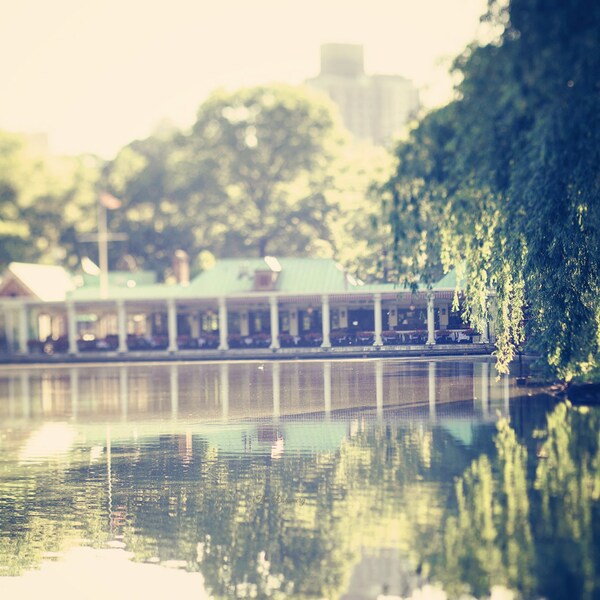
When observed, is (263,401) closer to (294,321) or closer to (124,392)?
(124,392)

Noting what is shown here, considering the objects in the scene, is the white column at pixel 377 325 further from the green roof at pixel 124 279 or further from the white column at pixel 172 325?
the green roof at pixel 124 279

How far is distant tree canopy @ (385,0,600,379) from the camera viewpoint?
1477 centimetres

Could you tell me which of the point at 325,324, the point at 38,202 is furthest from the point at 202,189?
the point at 325,324

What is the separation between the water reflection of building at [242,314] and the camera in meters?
59.3

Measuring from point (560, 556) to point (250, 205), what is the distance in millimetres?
77001

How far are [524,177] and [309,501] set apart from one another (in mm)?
6055

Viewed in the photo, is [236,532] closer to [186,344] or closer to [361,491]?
[361,491]

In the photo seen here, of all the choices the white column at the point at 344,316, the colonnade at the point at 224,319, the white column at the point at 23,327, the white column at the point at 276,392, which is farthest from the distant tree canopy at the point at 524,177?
the white column at the point at 23,327

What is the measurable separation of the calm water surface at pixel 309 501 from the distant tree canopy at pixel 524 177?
251 cm

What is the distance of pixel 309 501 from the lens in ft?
52.6

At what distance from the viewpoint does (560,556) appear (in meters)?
12.1

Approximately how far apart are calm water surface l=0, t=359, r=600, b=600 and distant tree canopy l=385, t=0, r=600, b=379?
2.51 m

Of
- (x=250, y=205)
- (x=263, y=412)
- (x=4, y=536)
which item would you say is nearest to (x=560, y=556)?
(x=4, y=536)

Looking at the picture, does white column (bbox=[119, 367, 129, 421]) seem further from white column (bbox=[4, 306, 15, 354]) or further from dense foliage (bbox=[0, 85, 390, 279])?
dense foliage (bbox=[0, 85, 390, 279])
